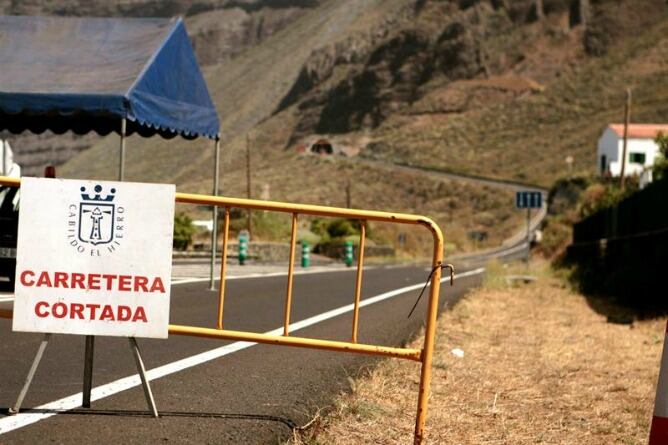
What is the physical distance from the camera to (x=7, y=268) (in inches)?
296

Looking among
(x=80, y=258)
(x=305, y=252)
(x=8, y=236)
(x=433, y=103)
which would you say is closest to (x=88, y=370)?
(x=80, y=258)

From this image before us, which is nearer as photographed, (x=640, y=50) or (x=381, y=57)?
(x=640, y=50)

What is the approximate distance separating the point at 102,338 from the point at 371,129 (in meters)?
119

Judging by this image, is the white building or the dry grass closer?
the dry grass

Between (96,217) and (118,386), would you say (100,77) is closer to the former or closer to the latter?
(118,386)

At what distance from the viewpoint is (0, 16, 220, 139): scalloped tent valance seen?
13875mm

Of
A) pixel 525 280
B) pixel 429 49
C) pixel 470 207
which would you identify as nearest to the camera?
pixel 525 280

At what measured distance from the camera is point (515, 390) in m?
8.25

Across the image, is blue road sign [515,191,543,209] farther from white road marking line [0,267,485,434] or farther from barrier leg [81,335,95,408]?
barrier leg [81,335,95,408]

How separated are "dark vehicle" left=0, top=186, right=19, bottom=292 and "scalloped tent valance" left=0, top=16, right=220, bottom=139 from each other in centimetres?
274

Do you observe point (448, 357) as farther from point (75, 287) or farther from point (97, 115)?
point (97, 115)

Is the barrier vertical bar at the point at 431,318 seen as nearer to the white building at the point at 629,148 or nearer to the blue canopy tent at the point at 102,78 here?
the blue canopy tent at the point at 102,78

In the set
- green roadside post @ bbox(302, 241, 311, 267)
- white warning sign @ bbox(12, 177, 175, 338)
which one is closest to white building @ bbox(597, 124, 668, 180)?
green roadside post @ bbox(302, 241, 311, 267)

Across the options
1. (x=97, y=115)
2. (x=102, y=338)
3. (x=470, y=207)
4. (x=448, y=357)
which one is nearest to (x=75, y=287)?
(x=102, y=338)
